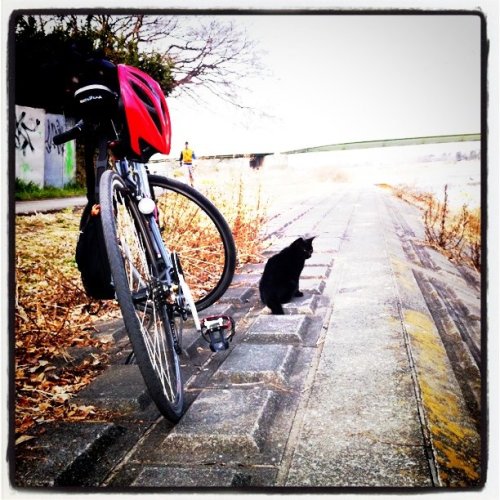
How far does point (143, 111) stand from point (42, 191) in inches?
17.5

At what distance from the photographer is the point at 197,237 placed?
2.00m

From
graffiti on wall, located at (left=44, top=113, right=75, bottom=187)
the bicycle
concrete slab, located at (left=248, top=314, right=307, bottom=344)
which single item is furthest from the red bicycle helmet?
concrete slab, located at (left=248, top=314, right=307, bottom=344)

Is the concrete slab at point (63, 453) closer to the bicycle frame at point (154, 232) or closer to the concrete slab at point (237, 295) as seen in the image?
the bicycle frame at point (154, 232)

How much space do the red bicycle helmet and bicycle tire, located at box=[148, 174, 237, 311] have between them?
29cm

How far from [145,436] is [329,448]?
21.9 inches

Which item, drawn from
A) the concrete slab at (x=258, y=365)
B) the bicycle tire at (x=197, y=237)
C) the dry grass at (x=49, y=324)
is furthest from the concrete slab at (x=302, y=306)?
the dry grass at (x=49, y=324)

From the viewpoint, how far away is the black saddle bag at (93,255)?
1.55m

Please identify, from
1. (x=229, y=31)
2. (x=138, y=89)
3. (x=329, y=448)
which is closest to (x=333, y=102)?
(x=229, y=31)

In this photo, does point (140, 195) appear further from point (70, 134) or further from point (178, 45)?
point (178, 45)

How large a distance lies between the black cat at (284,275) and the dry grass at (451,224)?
419 millimetres

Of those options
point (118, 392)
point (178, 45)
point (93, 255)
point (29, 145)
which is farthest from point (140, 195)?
point (118, 392)

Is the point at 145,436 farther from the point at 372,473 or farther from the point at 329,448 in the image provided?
the point at 372,473

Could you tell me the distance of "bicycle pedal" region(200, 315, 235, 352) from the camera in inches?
66.3

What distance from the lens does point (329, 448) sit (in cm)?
133
